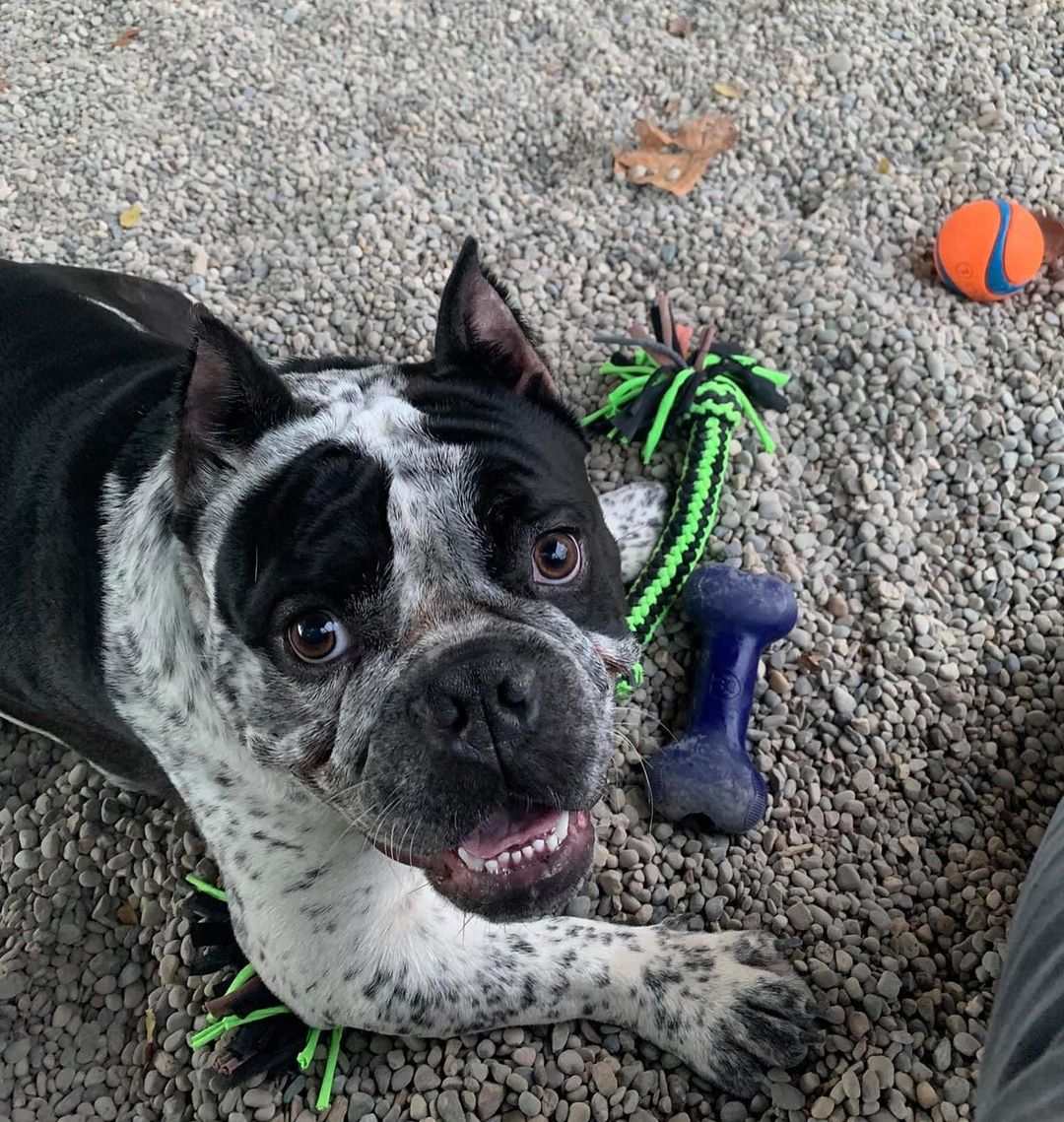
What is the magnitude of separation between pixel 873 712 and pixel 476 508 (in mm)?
1649

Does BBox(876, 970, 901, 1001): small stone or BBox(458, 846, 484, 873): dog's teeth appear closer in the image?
BBox(458, 846, 484, 873): dog's teeth

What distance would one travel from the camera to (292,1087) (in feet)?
8.73

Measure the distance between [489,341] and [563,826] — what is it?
112 centimetres

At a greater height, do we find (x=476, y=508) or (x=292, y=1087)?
(x=476, y=508)

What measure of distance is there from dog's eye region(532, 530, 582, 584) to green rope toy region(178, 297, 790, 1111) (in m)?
0.76

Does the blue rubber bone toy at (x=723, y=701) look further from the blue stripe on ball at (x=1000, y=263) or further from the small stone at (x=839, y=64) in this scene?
the small stone at (x=839, y=64)

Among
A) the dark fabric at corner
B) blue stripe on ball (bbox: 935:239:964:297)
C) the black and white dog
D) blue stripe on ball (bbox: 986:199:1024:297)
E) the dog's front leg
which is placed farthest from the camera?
blue stripe on ball (bbox: 935:239:964:297)

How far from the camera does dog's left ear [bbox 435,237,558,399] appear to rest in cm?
228

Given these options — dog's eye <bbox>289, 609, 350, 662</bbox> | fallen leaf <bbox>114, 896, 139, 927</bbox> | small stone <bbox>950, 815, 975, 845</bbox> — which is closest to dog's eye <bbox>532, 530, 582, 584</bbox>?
dog's eye <bbox>289, 609, 350, 662</bbox>

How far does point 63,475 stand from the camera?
2.57 metres

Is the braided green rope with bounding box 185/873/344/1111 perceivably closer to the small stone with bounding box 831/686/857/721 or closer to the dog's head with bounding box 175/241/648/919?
the dog's head with bounding box 175/241/648/919

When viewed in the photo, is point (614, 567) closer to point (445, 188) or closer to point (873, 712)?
point (873, 712)

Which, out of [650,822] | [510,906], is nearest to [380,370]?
[510,906]

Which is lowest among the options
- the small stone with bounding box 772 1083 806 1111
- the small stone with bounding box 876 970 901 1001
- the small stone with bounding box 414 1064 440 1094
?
the small stone with bounding box 414 1064 440 1094
